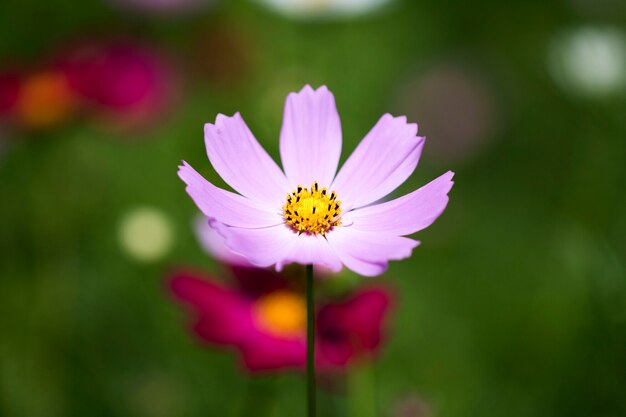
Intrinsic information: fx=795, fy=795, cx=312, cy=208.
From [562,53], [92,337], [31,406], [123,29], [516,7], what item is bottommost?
[31,406]

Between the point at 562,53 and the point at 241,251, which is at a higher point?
the point at 562,53

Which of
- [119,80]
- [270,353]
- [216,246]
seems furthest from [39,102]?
[270,353]

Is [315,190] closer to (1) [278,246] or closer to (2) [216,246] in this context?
(1) [278,246]

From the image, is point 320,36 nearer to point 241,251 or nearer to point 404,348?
point 404,348

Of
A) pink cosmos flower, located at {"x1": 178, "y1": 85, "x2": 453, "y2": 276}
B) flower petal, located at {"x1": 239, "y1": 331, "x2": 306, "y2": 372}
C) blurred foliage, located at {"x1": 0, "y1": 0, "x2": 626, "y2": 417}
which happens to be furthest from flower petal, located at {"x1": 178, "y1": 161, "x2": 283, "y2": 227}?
blurred foliage, located at {"x1": 0, "y1": 0, "x2": 626, "y2": 417}

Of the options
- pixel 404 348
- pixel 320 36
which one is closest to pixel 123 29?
pixel 320 36

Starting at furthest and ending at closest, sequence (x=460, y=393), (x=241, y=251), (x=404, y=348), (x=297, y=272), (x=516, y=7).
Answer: (x=516, y=7)
(x=404, y=348)
(x=460, y=393)
(x=297, y=272)
(x=241, y=251)

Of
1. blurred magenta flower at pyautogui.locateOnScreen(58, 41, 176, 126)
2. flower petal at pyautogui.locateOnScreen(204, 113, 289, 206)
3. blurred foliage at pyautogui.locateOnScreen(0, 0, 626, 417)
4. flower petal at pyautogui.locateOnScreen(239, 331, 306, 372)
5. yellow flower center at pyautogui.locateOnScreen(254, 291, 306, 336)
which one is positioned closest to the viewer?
flower petal at pyautogui.locateOnScreen(204, 113, 289, 206)

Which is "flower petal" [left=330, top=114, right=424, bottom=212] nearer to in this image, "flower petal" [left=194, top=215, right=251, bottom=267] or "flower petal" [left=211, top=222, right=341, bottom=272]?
"flower petal" [left=211, top=222, right=341, bottom=272]
